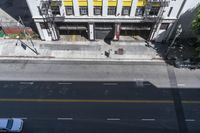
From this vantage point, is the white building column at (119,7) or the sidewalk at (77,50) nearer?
the white building column at (119,7)

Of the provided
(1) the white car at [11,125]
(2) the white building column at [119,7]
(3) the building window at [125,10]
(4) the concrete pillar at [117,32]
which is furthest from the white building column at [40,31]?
(1) the white car at [11,125]

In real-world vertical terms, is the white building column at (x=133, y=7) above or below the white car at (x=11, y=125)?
above

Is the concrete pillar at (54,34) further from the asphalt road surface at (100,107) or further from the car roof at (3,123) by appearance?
the car roof at (3,123)

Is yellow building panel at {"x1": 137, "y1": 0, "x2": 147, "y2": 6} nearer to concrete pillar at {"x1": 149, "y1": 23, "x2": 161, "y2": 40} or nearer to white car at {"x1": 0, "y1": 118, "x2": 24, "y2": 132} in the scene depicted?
concrete pillar at {"x1": 149, "y1": 23, "x2": 161, "y2": 40}

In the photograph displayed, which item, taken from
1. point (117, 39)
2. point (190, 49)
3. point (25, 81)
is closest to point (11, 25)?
point (25, 81)

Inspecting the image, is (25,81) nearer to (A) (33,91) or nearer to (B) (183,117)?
(A) (33,91)

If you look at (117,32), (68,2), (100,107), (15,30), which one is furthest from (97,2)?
(15,30)
